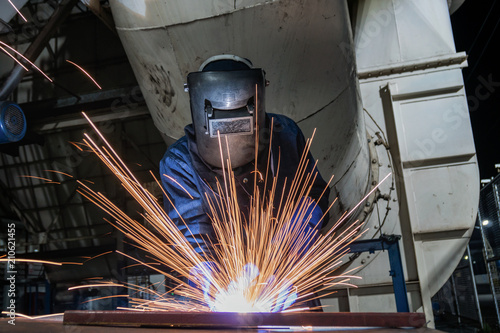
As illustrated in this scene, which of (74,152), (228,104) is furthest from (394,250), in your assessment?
(74,152)

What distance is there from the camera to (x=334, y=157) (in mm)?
2145

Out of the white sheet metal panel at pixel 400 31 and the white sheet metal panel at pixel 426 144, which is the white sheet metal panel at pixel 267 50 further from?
the white sheet metal panel at pixel 400 31

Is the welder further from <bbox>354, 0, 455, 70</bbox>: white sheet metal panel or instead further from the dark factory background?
the dark factory background

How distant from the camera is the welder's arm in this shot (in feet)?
5.78

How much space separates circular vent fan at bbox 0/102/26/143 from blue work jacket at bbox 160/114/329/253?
1.67m

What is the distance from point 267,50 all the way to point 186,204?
0.72 meters

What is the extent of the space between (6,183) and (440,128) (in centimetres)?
536

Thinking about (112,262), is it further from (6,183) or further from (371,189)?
(371,189)

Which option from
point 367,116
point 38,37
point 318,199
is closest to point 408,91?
point 367,116

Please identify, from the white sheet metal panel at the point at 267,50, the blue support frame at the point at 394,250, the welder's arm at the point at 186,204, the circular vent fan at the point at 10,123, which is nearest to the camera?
the white sheet metal panel at the point at 267,50

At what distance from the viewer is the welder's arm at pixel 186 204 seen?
1.76m

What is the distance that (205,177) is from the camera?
171cm

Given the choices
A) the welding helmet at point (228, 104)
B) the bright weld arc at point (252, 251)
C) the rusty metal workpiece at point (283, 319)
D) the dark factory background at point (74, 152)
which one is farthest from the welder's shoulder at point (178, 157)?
the dark factory background at point (74, 152)

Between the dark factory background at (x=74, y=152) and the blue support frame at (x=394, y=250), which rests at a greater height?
the dark factory background at (x=74, y=152)
